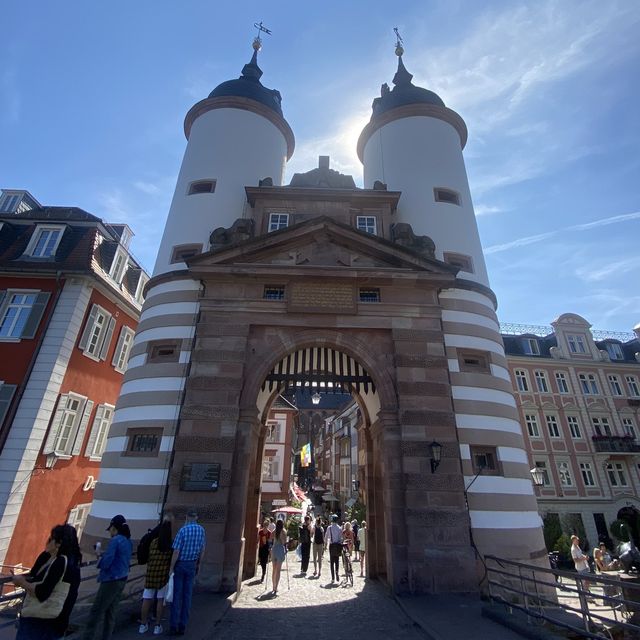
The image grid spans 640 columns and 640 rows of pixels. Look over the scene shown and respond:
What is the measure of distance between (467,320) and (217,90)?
16969mm

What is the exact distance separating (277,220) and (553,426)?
28.2 meters

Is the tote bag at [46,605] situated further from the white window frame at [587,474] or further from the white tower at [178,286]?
the white window frame at [587,474]

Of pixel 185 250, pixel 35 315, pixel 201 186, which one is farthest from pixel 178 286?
pixel 35 315

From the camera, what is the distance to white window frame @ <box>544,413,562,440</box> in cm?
3094

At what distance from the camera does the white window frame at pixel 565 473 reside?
96.6ft

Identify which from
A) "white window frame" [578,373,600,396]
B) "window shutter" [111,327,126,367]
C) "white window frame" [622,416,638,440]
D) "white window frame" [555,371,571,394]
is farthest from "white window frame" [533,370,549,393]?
"window shutter" [111,327,126,367]

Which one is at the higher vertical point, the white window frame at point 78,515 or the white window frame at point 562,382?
the white window frame at point 562,382

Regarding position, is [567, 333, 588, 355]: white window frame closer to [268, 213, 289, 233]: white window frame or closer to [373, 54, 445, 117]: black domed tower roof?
[373, 54, 445, 117]: black domed tower roof

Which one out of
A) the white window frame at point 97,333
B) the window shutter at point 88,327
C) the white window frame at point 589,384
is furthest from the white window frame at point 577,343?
the window shutter at point 88,327

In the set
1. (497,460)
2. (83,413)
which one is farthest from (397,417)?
(83,413)

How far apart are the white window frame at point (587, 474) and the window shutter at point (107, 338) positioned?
3358 cm

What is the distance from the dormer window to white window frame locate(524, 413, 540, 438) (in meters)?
30.2

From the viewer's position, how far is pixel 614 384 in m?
33.3

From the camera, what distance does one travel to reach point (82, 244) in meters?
17.8
